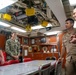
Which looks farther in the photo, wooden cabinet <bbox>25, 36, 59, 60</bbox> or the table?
wooden cabinet <bbox>25, 36, 59, 60</bbox>

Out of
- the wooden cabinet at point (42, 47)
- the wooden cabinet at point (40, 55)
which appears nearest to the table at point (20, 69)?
the wooden cabinet at point (40, 55)

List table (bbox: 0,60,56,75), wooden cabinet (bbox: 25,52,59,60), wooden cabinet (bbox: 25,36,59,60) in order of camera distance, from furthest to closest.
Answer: wooden cabinet (bbox: 25,36,59,60), wooden cabinet (bbox: 25,52,59,60), table (bbox: 0,60,56,75)

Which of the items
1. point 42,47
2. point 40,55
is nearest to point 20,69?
point 40,55

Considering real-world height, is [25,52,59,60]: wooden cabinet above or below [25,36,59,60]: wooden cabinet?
below

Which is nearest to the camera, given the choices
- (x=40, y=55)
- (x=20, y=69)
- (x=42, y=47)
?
(x=20, y=69)

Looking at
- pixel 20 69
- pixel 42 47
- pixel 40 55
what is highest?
pixel 42 47

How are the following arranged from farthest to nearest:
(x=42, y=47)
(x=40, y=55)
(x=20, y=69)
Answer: (x=42, y=47) → (x=40, y=55) → (x=20, y=69)

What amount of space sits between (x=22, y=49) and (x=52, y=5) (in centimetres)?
470

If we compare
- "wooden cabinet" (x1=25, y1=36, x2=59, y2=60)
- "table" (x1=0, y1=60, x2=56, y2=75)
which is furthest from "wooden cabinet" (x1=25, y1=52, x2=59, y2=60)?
"table" (x1=0, y1=60, x2=56, y2=75)

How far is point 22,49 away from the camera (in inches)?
310

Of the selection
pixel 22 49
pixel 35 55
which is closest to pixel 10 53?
pixel 22 49

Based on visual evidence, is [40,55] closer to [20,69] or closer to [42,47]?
[42,47]

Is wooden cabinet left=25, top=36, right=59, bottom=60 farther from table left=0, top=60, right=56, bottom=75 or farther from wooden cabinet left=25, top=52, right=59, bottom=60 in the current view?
table left=0, top=60, right=56, bottom=75

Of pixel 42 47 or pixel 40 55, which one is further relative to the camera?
pixel 42 47
